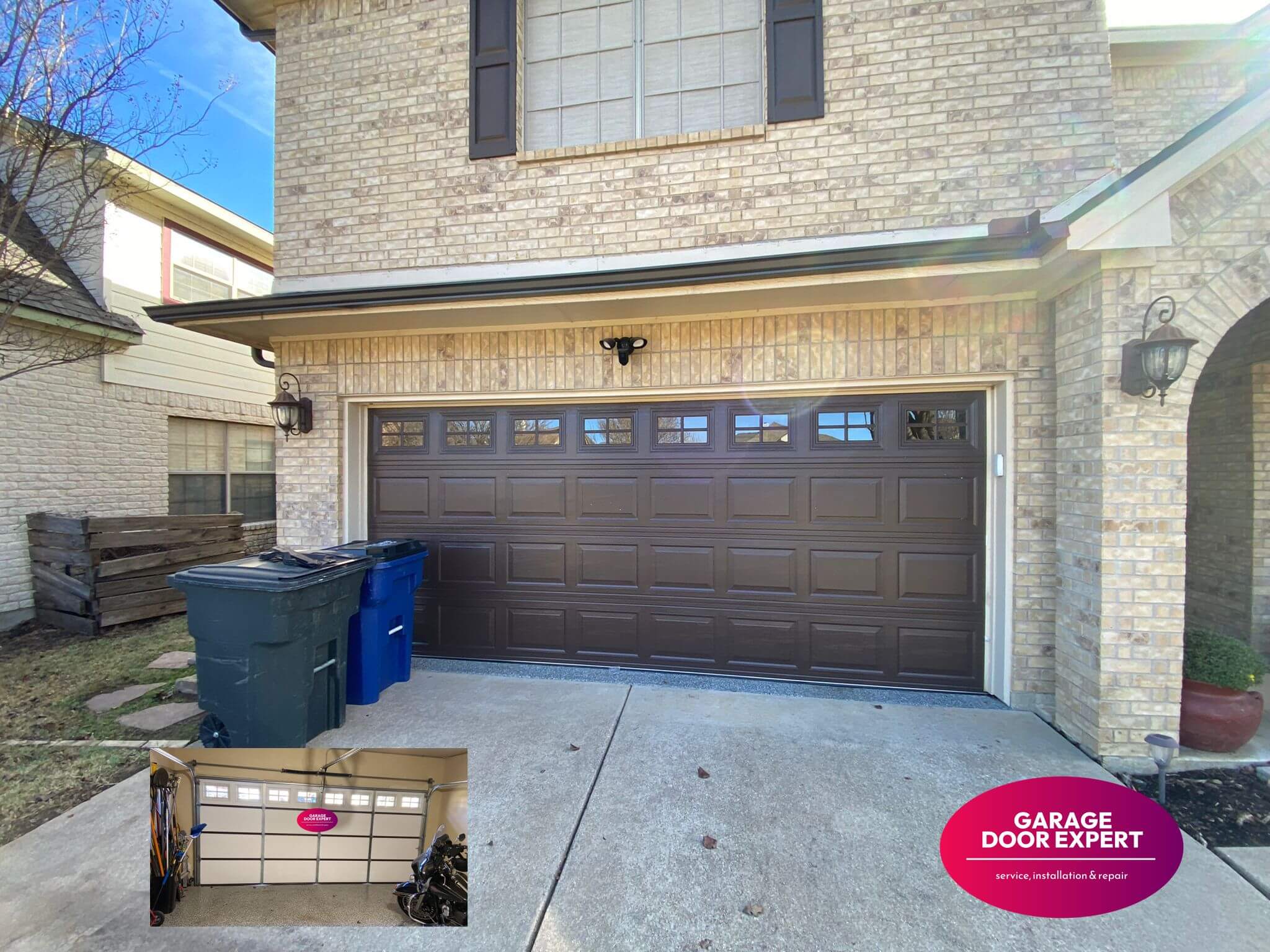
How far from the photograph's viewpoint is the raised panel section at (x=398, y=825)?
171 centimetres

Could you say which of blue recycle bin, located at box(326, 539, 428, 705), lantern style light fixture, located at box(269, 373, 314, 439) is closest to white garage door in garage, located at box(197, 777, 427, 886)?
blue recycle bin, located at box(326, 539, 428, 705)

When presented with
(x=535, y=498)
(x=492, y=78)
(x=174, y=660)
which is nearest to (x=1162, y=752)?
(x=535, y=498)

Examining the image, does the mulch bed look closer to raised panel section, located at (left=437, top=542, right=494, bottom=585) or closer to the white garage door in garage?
the white garage door in garage

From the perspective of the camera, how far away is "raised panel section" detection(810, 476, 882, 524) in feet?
14.1

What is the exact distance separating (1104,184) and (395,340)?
5876mm

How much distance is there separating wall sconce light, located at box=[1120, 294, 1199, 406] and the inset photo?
4121mm

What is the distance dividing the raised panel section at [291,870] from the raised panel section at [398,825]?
0.25 meters

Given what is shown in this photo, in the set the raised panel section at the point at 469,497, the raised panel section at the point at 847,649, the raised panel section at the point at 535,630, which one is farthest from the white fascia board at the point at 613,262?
the raised panel section at the point at 847,649

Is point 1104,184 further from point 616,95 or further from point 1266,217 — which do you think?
point 616,95

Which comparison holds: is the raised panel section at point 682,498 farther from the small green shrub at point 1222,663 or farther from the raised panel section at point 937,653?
the small green shrub at point 1222,663

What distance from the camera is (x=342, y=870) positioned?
1732mm

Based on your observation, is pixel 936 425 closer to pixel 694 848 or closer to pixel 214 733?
pixel 694 848

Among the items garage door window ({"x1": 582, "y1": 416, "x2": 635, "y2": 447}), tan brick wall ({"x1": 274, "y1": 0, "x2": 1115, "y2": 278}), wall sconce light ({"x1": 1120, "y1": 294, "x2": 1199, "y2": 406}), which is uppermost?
tan brick wall ({"x1": 274, "y1": 0, "x2": 1115, "y2": 278})

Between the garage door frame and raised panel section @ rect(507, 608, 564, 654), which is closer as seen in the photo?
the garage door frame
